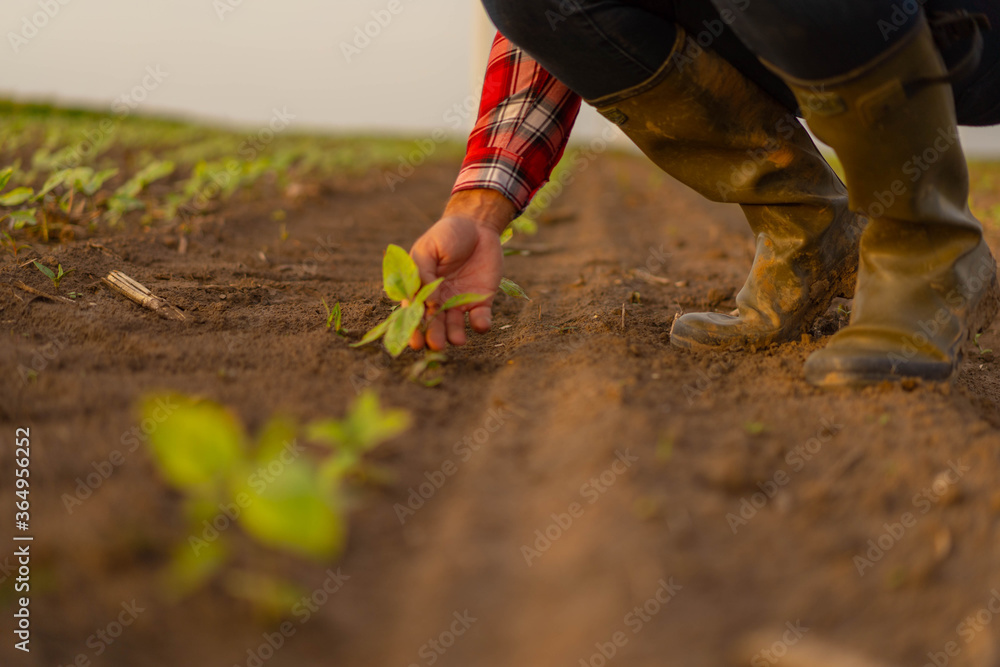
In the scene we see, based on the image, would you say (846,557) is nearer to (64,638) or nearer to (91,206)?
(64,638)

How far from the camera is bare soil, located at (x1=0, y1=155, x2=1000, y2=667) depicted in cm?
83

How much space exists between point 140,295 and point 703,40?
1583 millimetres

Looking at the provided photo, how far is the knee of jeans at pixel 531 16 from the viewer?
161 centimetres

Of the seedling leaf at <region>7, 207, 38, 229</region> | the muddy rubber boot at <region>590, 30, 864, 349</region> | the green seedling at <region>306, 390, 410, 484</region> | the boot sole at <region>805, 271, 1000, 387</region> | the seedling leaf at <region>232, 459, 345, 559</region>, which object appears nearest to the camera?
the seedling leaf at <region>232, 459, 345, 559</region>

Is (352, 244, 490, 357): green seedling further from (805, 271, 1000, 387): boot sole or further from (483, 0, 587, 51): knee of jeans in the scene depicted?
(805, 271, 1000, 387): boot sole

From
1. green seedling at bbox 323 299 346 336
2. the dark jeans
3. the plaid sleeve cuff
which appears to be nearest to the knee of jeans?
the dark jeans

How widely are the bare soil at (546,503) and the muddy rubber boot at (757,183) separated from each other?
0.11m

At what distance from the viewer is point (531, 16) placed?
5.39 ft

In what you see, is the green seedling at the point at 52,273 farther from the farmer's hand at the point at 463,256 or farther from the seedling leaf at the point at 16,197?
the farmer's hand at the point at 463,256

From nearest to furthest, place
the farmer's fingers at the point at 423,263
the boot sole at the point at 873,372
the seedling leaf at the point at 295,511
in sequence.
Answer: the seedling leaf at the point at 295,511
the boot sole at the point at 873,372
the farmer's fingers at the point at 423,263

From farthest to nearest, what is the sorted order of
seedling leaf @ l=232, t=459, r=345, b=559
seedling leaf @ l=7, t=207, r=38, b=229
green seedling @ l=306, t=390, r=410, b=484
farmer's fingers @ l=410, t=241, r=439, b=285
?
1. seedling leaf @ l=7, t=207, r=38, b=229
2. farmer's fingers @ l=410, t=241, r=439, b=285
3. green seedling @ l=306, t=390, r=410, b=484
4. seedling leaf @ l=232, t=459, r=345, b=559

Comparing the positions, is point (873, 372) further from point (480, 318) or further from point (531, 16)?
point (531, 16)

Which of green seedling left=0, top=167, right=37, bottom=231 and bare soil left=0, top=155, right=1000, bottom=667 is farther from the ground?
green seedling left=0, top=167, right=37, bottom=231

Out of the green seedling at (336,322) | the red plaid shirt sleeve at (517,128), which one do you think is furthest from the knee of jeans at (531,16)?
the green seedling at (336,322)
